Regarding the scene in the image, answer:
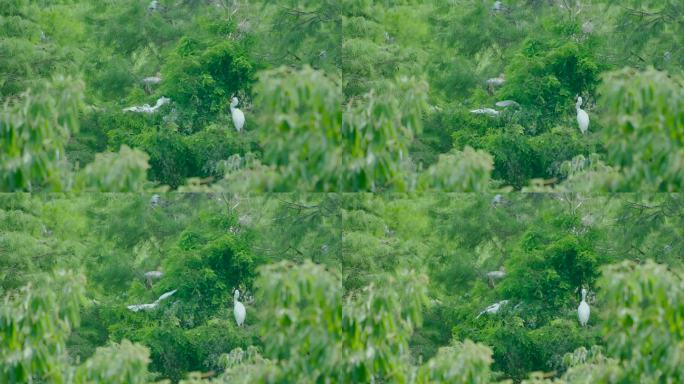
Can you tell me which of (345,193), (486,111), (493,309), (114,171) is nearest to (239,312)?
(345,193)

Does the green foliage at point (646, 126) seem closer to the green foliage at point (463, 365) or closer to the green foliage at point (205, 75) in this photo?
the green foliage at point (463, 365)

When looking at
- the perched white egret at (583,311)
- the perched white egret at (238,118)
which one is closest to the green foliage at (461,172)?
the perched white egret at (583,311)

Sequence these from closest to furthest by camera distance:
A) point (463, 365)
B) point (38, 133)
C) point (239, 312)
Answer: point (38, 133), point (463, 365), point (239, 312)

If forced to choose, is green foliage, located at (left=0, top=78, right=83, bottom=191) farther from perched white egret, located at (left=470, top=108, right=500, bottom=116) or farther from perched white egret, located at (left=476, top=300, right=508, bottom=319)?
perched white egret, located at (left=476, top=300, right=508, bottom=319)

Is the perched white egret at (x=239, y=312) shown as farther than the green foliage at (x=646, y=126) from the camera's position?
Yes

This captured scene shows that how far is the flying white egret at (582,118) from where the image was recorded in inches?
302

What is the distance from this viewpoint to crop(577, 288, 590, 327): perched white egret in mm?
7750

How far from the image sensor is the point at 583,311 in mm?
7750

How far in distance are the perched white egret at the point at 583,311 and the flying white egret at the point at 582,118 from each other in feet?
2.70

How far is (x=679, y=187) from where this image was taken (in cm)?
762

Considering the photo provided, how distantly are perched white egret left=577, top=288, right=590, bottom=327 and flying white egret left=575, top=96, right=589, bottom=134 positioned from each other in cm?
82

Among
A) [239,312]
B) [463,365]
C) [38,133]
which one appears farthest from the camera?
[239,312]

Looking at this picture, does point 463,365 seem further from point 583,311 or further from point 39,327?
point 39,327

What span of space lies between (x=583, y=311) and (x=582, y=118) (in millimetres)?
977
